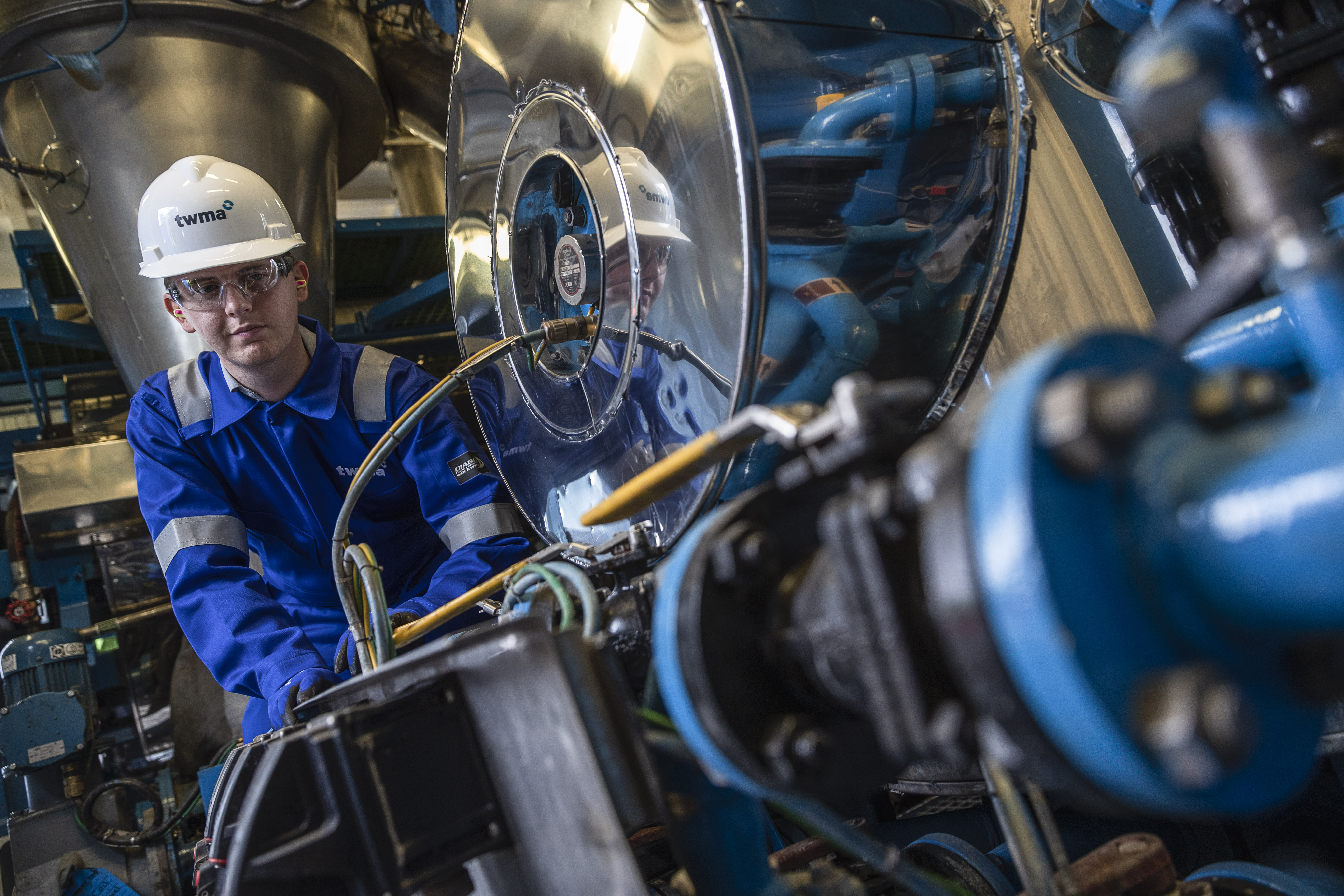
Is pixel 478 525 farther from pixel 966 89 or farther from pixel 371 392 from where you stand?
pixel 966 89

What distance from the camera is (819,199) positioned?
3.02 ft

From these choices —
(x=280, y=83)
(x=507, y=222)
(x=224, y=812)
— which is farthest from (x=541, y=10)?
(x=280, y=83)

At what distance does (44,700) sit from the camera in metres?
2.21

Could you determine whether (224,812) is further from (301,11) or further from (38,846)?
(301,11)

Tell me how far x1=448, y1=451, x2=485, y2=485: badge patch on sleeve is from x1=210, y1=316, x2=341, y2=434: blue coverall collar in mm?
271

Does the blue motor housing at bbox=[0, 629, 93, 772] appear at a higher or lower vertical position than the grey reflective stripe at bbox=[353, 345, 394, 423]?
lower

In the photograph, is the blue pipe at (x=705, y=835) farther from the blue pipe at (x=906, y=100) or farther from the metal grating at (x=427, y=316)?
the metal grating at (x=427, y=316)

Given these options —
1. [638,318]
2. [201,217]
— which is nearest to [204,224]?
[201,217]

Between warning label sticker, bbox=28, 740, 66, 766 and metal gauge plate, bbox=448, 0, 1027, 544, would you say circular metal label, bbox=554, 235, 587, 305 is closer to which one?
metal gauge plate, bbox=448, 0, 1027, 544

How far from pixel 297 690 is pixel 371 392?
28.0 inches

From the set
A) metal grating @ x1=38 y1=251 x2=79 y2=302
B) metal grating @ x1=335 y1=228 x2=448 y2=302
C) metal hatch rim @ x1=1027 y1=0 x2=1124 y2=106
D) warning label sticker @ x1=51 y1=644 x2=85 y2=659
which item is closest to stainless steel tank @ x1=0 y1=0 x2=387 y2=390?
metal grating @ x1=38 y1=251 x2=79 y2=302

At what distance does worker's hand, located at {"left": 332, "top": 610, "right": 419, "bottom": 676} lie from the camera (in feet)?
4.09

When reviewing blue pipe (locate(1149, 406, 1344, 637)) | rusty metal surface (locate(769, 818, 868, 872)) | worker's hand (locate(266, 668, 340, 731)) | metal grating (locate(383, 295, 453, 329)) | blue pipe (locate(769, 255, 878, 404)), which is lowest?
rusty metal surface (locate(769, 818, 868, 872))

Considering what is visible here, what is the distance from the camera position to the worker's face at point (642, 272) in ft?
3.43
